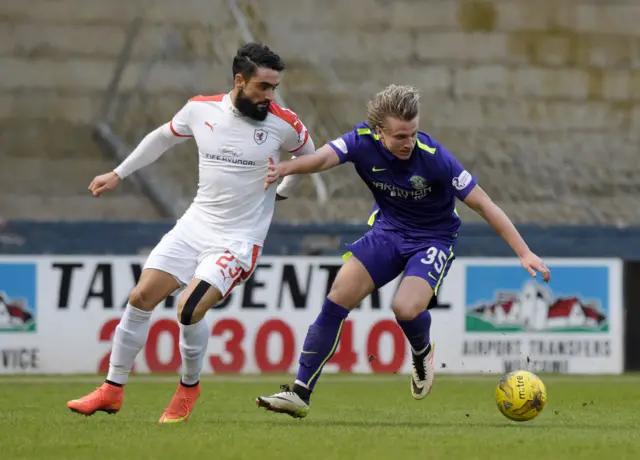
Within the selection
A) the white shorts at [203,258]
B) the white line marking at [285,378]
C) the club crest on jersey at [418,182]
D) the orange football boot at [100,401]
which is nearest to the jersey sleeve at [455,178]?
the club crest on jersey at [418,182]

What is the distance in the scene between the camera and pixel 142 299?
22.3 ft

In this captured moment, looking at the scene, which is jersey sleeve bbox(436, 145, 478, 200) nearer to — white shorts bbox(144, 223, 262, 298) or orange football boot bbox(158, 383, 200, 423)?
white shorts bbox(144, 223, 262, 298)

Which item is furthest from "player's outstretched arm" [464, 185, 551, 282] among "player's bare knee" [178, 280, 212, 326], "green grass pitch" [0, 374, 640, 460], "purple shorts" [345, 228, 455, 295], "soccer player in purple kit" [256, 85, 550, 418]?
"player's bare knee" [178, 280, 212, 326]

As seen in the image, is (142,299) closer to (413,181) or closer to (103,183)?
(103,183)

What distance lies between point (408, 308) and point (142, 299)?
4.51ft

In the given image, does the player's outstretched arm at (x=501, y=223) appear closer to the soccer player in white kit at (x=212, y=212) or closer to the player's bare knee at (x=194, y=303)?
the soccer player in white kit at (x=212, y=212)

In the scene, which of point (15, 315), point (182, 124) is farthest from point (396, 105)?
point (15, 315)

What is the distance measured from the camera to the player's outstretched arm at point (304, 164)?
6.55m

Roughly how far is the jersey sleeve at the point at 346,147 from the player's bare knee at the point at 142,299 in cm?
121

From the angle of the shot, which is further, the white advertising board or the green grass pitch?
the white advertising board

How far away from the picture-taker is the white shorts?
6.79 metres

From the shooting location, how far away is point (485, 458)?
5395 mm

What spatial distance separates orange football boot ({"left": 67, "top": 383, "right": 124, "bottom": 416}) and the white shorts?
654 millimetres

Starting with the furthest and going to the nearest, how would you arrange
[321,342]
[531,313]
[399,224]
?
1. [531,313]
2. [399,224]
3. [321,342]
